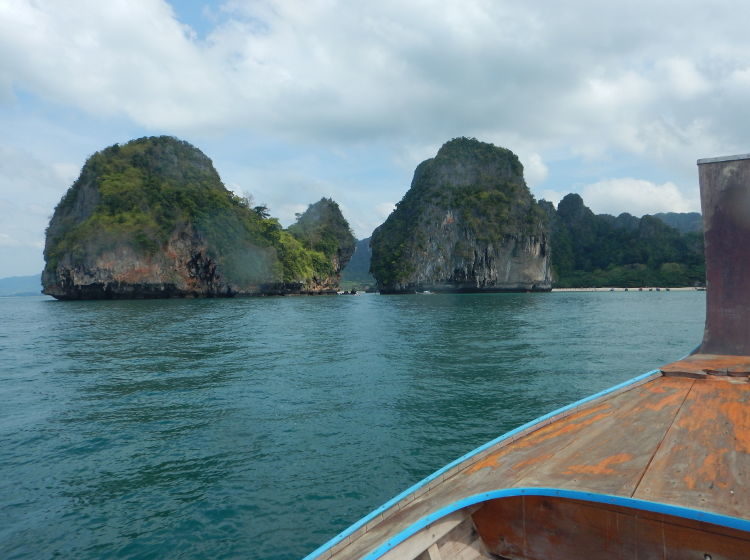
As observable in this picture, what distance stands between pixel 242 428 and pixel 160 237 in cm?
7418

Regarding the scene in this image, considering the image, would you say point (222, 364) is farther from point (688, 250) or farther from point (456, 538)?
point (688, 250)

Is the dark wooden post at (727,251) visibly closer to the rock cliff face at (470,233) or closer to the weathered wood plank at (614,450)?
the weathered wood plank at (614,450)

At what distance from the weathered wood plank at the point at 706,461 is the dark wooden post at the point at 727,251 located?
3.26m

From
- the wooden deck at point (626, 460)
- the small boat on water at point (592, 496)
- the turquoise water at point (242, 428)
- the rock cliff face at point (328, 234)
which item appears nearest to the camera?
the small boat on water at point (592, 496)

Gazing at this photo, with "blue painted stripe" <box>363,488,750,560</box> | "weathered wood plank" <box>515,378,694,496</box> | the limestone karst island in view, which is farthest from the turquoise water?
the limestone karst island

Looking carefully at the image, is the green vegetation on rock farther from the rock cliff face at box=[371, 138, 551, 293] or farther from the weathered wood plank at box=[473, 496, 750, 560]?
the weathered wood plank at box=[473, 496, 750, 560]

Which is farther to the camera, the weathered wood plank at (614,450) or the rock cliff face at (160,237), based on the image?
the rock cliff face at (160,237)

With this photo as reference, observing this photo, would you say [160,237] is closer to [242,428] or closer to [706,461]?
[242,428]

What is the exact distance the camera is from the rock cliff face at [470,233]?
112m

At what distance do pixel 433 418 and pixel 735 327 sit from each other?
5.83 meters

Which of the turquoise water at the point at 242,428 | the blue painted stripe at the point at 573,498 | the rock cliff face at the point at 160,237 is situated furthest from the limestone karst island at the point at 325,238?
the blue painted stripe at the point at 573,498

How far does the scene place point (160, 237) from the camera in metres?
74.8

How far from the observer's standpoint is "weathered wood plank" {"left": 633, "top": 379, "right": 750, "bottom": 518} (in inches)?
115

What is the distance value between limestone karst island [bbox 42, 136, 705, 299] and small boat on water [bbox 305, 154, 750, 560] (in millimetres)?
78476
